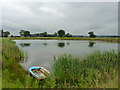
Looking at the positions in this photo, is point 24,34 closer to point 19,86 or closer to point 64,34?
point 64,34

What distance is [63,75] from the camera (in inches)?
229

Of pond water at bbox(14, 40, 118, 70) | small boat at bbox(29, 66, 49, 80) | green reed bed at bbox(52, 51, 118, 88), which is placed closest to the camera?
green reed bed at bbox(52, 51, 118, 88)

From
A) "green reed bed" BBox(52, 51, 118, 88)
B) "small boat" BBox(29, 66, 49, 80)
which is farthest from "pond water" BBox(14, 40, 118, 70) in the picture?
"green reed bed" BBox(52, 51, 118, 88)

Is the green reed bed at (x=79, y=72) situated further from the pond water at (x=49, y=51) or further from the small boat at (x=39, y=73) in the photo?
the pond water at (x=49, y=51)

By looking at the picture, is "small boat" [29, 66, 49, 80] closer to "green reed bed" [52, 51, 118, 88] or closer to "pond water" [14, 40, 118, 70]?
"green reed bed" [52, 51, 118, 88]

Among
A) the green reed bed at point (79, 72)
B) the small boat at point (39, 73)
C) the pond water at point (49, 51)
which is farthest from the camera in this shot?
the pond water at point (49, 51)

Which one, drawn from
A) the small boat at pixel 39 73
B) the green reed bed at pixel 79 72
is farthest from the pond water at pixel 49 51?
the green reed bed at pixel 79 72

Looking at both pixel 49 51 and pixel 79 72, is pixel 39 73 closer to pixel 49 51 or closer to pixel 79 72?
pixel 79 72

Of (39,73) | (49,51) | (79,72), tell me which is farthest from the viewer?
(49,51)

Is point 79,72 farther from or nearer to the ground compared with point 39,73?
farther from the ground

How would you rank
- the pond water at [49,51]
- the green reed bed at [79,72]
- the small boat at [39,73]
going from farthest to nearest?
the pond water at [49,51] → the small boat at [39,73] → the green reed bed at [79,72]

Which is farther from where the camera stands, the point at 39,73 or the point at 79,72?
the point at 39,73

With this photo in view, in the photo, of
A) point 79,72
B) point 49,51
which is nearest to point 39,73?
point 79,72

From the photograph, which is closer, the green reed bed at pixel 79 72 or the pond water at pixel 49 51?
the green reed bed at pixel 79 72
